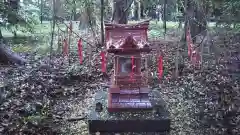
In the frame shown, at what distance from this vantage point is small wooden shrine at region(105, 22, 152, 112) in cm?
612

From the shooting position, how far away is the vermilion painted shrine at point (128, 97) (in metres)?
5.80

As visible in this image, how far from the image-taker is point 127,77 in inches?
249

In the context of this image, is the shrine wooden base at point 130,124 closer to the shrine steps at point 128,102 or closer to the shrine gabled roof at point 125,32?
the shrine steps at point 128,102

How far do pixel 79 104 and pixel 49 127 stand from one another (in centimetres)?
156

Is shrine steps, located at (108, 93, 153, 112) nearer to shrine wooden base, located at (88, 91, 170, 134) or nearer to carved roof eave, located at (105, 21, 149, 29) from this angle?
shrine wooden base, located at (88, 91, 170, 134)

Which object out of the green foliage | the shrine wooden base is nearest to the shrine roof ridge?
the shrine wooden base

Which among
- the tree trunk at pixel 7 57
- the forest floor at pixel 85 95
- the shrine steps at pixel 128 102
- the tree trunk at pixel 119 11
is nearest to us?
the forest floor at pixel 85 95

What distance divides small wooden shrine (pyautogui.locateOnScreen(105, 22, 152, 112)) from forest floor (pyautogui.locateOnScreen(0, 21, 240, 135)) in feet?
2.83

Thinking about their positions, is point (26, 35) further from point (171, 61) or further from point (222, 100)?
point (222, 100)

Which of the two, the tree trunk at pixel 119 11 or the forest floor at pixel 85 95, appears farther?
the tree trunk at pixel 119 11

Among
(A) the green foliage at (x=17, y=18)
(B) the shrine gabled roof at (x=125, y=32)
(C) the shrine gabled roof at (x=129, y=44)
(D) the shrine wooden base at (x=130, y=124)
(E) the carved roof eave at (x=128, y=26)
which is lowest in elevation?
(D) the shrine wooden base at (x=130, y=124)

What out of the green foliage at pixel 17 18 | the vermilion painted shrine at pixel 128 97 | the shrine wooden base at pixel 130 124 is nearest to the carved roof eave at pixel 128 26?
the vermilion painted shrine at pixel 128 97

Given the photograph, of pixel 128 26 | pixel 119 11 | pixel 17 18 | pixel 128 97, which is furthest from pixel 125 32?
pixel 17 18

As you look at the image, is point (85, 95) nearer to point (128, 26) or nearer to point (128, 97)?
point (128, 97)
